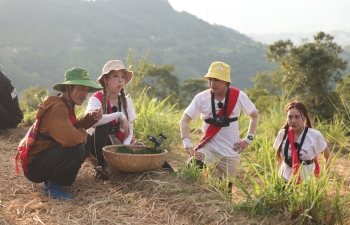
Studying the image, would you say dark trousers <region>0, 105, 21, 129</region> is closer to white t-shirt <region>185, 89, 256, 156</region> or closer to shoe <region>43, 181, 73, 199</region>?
shoe <region>43, 181, 73, 199</region>

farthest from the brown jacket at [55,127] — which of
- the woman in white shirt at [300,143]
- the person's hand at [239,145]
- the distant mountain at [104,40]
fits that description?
the distant mountain at [104,40]

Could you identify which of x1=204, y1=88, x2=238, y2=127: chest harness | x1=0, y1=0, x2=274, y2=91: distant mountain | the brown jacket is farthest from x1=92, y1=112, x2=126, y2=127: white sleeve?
x1=0, y1=0, x2=274, y2=91: distant mountain

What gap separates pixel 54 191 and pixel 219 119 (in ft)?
5.23

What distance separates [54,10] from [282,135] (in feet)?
332

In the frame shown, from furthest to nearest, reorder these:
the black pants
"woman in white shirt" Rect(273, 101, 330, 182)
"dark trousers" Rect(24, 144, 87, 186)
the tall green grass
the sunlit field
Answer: the tall green grass < the black pants < "woman in white shirt" Rect(273, 101, 330, 182) < "dark trousers" Rect(24, 144, 87, 186) < the sunlit field

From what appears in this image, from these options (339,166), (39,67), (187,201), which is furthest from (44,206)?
(39,67)

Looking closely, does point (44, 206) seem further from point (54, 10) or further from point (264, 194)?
point (54, 10)

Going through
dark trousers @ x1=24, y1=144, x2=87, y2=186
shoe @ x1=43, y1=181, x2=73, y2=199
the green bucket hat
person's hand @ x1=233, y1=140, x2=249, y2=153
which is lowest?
shoe @ x1=43, y1=181, x2=73, y2=199

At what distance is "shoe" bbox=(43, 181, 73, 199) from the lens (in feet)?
10.8

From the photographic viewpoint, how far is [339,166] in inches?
234

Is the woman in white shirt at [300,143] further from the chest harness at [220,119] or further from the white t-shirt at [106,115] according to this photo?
the white t-shirt at [106,115]

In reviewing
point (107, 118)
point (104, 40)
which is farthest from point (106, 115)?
point (104, 40)

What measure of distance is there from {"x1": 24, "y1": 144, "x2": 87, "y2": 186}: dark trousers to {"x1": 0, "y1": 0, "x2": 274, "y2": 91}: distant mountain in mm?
61480

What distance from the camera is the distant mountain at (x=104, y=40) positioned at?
231 feet
